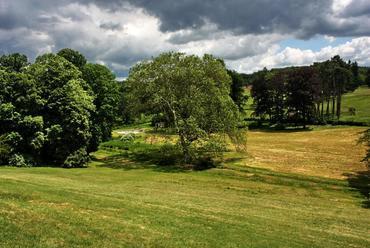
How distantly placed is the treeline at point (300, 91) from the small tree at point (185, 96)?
151ft

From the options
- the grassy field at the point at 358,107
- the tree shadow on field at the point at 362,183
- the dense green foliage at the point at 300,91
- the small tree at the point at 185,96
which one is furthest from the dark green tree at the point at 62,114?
the grassy field at the point at 358,107

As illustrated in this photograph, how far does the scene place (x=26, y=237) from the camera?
1527cm

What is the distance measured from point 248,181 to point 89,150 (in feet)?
88.3

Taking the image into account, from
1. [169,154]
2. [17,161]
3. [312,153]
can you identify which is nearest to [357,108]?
[312,153]

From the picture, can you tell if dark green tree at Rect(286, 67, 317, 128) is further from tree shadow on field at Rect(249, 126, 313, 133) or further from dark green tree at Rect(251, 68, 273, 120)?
dark green tree at Rect(251, 68, 273, 120)

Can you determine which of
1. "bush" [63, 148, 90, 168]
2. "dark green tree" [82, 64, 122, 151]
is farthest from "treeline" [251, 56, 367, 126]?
"bush" [63, 148, 90, 168]

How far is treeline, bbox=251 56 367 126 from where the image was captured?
9606 cm

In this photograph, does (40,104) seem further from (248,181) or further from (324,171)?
(324,171)

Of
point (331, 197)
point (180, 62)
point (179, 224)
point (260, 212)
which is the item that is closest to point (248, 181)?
point (331, 197)

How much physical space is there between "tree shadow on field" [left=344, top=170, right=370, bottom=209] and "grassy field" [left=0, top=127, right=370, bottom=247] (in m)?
0.09

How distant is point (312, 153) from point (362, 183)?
19.1 metres

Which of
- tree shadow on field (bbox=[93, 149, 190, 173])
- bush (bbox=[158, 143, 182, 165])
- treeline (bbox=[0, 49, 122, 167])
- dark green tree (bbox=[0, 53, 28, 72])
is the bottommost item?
tree shadow on field (bbox=[93, 149, 190, 173])

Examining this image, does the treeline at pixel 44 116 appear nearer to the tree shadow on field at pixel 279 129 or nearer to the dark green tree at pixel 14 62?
the dark green tree at pixel 14 62

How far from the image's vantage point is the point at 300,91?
9556 centimetres
